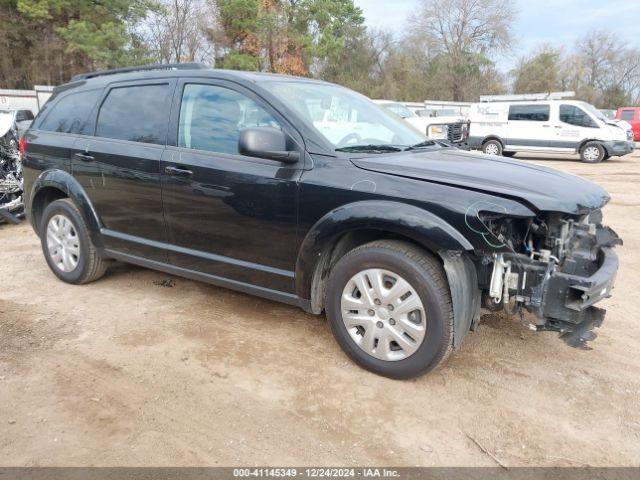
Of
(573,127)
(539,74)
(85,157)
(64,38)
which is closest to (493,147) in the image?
(573,127)

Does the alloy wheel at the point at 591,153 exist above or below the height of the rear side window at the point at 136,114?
below

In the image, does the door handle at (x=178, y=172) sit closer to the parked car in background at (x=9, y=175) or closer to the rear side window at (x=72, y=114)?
the rear side window at (x=72, y=114)

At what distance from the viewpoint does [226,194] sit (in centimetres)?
347

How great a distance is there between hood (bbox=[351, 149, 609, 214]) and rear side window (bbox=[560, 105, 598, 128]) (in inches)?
574

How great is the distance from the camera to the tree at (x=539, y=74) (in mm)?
46656

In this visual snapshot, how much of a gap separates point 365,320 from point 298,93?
1.65m

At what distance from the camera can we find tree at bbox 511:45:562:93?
153ft

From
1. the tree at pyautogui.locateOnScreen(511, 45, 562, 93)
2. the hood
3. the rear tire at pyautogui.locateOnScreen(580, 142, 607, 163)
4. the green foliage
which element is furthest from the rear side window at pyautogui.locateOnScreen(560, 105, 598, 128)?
the tree at pyautogui.locateOnScreen(511, 45, 562, 93)

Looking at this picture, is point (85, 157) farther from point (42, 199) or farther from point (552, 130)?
point (552, 130)

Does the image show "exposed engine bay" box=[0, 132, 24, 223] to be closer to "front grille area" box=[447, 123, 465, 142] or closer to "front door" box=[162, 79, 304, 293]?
"front door" box=[162, 79, 304, 293]

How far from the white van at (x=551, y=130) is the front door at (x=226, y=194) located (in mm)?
15338

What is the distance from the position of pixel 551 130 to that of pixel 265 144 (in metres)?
15.8

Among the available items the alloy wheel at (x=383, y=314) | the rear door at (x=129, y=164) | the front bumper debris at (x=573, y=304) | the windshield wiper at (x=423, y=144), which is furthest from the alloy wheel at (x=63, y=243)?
the front bumper debris at (x=573, y=304)

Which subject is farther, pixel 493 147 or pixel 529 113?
pixel 493 147
